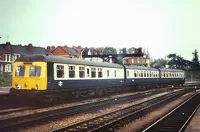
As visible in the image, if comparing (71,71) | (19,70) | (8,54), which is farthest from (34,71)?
(8,54)

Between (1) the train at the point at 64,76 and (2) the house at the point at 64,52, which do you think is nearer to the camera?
(1) the train at the point at 64,76

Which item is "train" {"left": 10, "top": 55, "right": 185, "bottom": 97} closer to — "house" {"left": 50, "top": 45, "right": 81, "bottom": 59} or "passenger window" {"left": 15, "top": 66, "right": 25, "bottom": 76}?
"passenger window" {"left": 15, "top": 66, "right": 25, "bottom": 76}

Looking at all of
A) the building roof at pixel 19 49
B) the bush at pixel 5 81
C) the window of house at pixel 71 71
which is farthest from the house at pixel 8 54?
the window of house at pixel 71 71

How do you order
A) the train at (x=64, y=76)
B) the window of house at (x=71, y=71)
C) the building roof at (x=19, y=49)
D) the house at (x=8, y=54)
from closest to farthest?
1. the train at (x=64, y=76)
2. the window of house at (x=71, y=71)
3. the house at (x=8, y=54)
4. the building roof at (x=19, y=49)

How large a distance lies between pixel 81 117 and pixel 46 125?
2.85 m

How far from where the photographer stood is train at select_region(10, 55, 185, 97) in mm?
18812

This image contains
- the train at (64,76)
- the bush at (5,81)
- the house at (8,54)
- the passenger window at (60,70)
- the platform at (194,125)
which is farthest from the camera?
the house at (8,54)

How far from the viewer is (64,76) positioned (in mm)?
20781

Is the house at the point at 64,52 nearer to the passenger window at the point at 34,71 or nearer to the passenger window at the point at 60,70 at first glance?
the passenger window at the point at 60,70

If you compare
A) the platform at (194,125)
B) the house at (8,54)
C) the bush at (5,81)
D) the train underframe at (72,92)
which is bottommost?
the platform at (194,125)

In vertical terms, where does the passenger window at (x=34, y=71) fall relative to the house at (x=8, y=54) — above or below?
below

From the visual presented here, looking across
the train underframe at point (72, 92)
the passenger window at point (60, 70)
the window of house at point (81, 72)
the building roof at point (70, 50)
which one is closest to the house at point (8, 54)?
the building roof at point (70, 50)

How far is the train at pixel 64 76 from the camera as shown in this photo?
18.8 meters

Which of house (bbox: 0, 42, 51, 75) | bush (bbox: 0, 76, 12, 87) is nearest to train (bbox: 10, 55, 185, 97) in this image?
bush (bbox: 0, 76, 12, 87)
